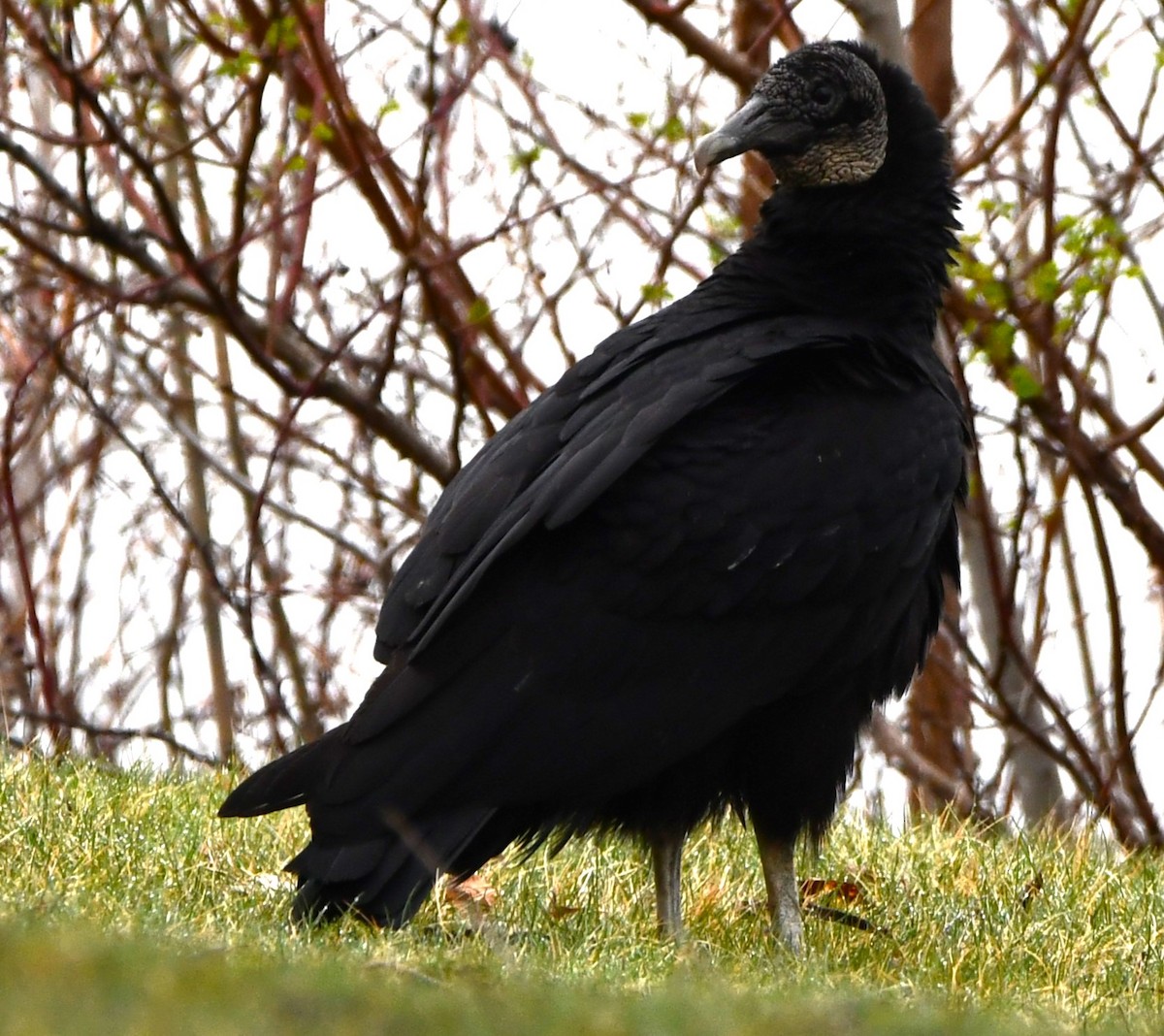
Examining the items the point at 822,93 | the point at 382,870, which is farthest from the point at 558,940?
the point at 822,93

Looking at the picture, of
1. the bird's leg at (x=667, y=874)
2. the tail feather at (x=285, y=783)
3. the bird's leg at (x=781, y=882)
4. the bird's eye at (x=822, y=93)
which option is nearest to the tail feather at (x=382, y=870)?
the tail feather at (x=285, y=783)

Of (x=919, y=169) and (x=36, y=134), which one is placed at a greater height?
(x=36, y=134)

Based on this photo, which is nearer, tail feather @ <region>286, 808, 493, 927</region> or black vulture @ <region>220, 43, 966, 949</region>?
tail feather @ <region>286, 808, 493, 927</region>

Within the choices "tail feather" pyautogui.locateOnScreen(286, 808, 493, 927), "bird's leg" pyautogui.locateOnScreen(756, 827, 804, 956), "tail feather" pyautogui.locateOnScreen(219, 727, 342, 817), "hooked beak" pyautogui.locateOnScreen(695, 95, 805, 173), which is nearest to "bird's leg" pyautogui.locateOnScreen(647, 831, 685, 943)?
"bird's leg" pyautogui.locateOnScreen(756, 827, 804, 956)

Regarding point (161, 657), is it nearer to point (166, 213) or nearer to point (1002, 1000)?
point (166, 213)

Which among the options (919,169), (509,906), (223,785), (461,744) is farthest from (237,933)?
(919,169)

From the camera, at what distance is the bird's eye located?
4.20 meters

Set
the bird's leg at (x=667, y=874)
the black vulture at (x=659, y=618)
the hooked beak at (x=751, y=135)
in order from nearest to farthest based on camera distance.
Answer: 1. the black vulture at (x=659, y=618)
2. the bird's leg at (x=667, y=874)
3. the hooked beak at (x=751, y=135)

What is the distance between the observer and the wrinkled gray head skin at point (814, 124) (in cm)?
414

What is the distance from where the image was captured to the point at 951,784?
7.39 m

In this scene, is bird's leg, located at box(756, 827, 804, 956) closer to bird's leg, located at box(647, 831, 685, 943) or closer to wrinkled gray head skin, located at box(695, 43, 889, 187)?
bird's leg, located at box(647, 831, 685, 943)

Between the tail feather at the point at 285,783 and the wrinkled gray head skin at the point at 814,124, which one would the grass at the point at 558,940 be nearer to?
the tail feather at the point at 285,783

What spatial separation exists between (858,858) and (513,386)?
4289 mm

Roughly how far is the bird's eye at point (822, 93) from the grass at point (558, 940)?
5.76ft
